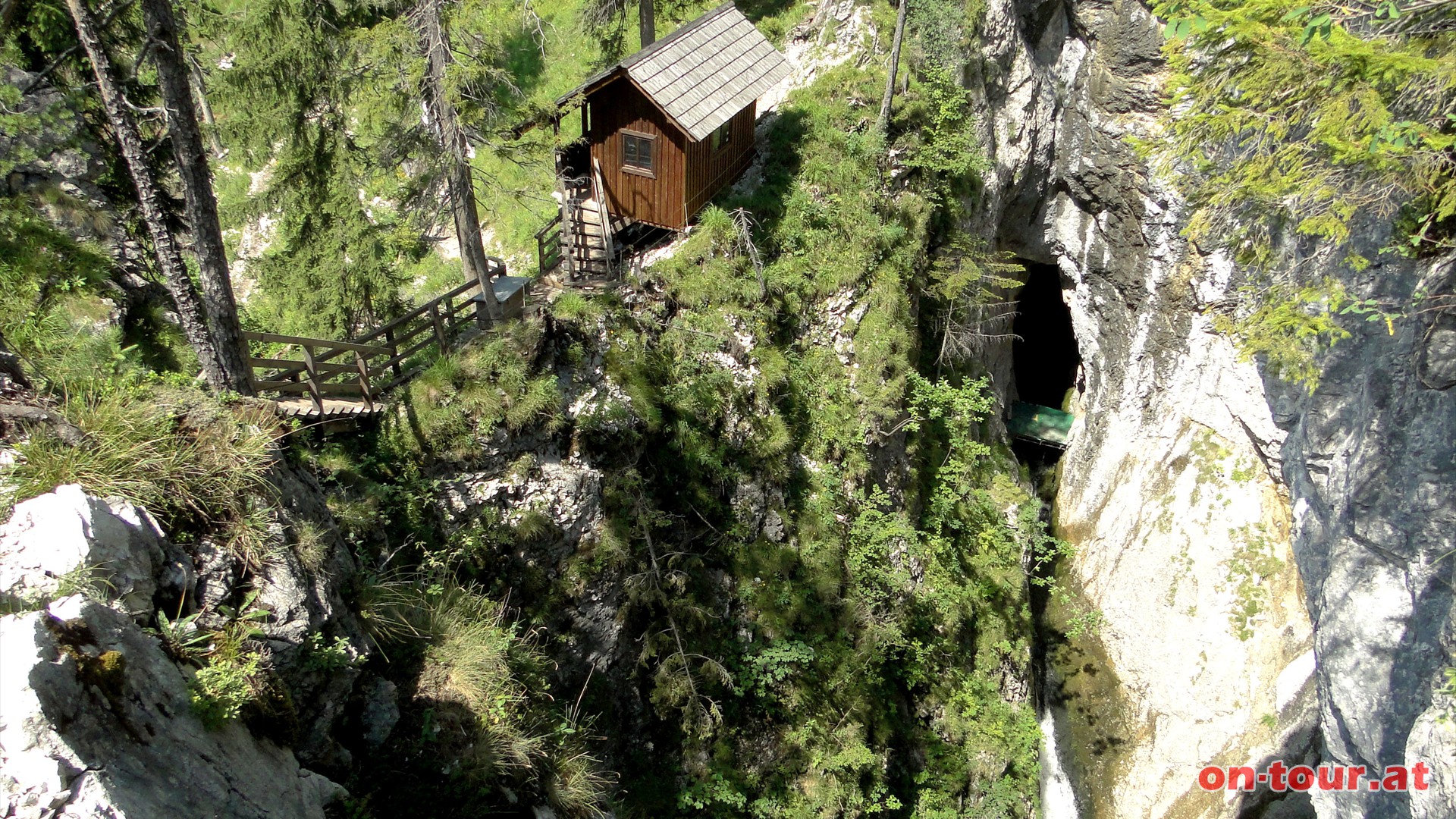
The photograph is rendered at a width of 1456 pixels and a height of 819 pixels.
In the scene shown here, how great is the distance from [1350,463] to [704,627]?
30.6 ft

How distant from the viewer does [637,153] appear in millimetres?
13461

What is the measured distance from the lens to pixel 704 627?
1159 cm

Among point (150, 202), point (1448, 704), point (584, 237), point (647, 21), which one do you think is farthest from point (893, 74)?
point (1448, 704)

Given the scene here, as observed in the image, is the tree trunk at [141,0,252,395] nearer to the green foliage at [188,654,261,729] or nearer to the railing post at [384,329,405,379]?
the railing post at [384,329,405,379]

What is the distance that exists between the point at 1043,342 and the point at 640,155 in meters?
16.7

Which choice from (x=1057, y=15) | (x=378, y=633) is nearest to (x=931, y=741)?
(x=378, y=633)

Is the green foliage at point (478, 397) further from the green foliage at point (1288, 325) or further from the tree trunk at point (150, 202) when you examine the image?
the green foliage at point (1288, 325)

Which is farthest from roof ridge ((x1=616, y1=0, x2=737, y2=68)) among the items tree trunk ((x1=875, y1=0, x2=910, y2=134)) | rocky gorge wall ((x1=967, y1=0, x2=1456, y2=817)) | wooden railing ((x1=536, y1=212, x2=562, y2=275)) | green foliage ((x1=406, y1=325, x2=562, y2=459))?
rocky gorge wall ((x1=967, y1=0, x2=1456, y2=817))

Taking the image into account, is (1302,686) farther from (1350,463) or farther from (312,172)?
(312,172)

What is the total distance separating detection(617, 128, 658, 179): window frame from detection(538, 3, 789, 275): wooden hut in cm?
1

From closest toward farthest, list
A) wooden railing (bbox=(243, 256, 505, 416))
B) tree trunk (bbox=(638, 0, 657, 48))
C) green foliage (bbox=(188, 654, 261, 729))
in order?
green foliage (bbox=(188, 654, 261, 729)), wooden railing (bbox=(243, 256, 505, 416)), tree trunk (bbox=(638, 0, 657, 48))

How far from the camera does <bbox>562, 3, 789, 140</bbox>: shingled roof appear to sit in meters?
12.5

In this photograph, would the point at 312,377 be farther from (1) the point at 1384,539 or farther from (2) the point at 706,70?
(1) the point at 1384,539

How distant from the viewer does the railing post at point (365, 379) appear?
9.93m
